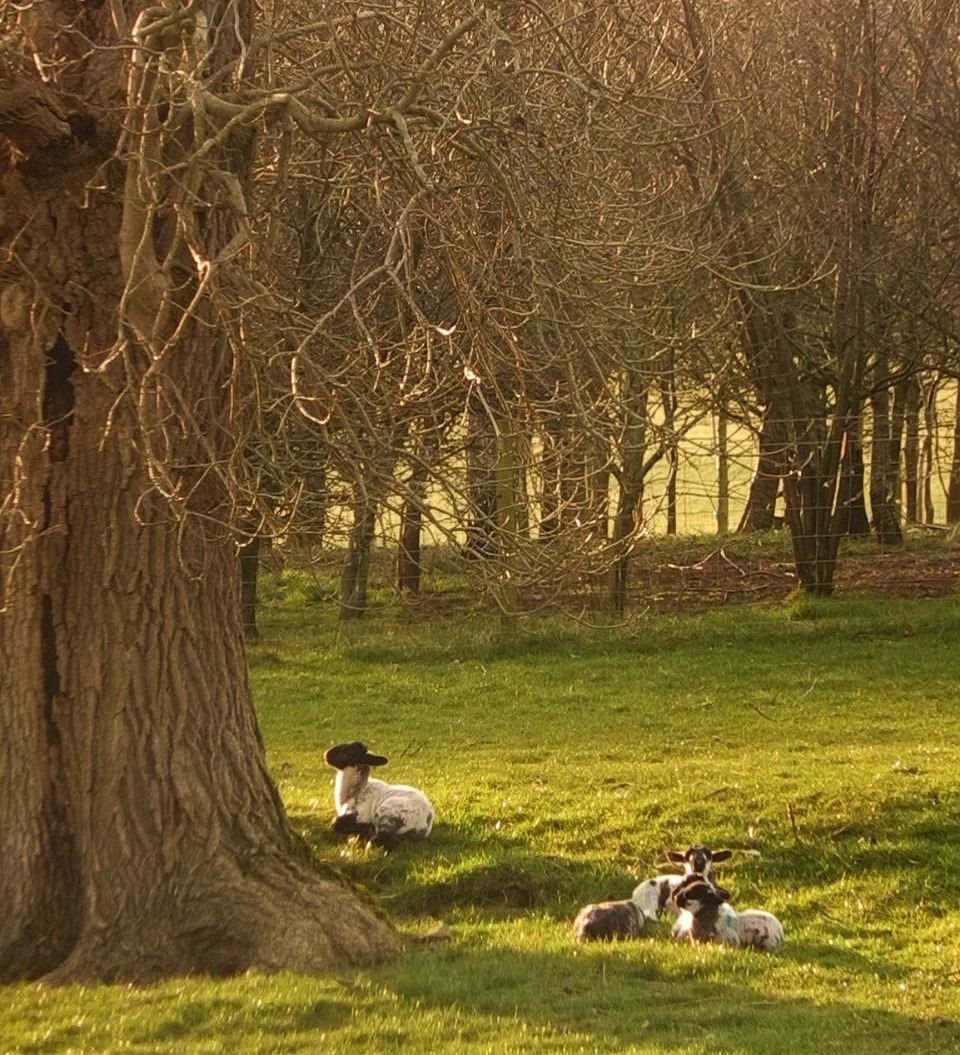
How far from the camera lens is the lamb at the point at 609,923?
865 centimetres

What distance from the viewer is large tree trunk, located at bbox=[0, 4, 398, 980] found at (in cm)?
789

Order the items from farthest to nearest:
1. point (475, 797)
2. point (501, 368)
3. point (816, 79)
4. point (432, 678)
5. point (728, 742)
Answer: point (816, 79)
point (432, 678)
point (728, 742)
point (475, 797)
point (501, 368)

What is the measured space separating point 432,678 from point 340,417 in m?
10.8

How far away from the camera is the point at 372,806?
10672 mm

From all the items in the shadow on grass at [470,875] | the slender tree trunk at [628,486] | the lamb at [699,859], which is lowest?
the shadow on grass at [470,875]

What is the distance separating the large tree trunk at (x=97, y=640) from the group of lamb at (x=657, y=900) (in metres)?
1.31

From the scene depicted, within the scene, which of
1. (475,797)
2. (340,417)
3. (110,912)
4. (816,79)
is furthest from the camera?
(816,79)

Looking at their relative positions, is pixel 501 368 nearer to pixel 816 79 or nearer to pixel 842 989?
pixel 842 989

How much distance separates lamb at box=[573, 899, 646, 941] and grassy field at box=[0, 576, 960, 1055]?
0.60 ft

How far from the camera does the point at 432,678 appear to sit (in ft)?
57.0

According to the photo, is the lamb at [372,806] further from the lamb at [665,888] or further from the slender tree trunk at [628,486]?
the slender tree trunk at [628,486]

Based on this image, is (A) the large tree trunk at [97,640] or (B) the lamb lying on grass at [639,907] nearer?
(A) the large tree trunk at [97,640]

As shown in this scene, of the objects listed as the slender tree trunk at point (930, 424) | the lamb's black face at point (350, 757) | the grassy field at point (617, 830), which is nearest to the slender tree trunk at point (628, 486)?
the grassy field at point (617, 830)

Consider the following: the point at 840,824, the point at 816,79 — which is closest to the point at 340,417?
the point at 840,824
